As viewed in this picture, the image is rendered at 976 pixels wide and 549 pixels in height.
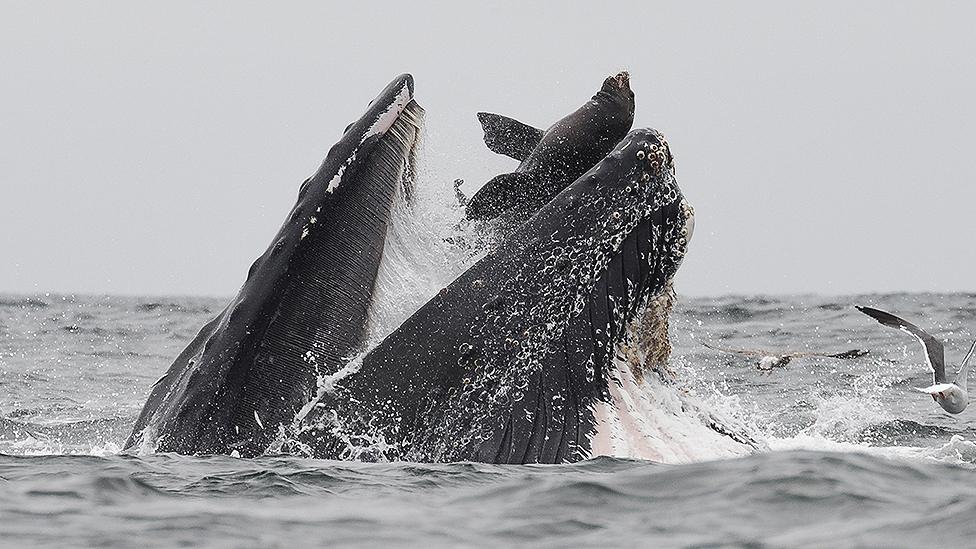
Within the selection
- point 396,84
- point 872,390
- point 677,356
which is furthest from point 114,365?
point 396,84

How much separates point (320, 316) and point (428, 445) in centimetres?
70

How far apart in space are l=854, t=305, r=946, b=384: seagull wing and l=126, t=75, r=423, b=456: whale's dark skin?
14.7ft

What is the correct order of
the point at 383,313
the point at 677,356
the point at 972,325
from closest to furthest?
1. the point at 383,313
2. the point at 677,356
3. the point at 972,325

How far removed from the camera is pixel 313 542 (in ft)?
16.3

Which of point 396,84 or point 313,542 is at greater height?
point 396,84

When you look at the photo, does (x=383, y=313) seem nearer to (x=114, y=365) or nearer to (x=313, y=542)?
(x=313, y=542)

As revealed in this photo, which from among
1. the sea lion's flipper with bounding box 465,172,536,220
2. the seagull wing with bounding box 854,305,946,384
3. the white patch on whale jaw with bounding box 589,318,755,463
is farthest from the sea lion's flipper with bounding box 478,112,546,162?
the seagull wing with bounding box 854,305,946,384

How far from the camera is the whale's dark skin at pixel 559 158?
641 centimetres

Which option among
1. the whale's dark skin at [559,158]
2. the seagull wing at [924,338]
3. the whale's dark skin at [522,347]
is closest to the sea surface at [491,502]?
the whale's dark skin at [522,347]

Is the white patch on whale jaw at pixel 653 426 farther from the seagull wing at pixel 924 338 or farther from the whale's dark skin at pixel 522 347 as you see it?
the seagull wing at pixel 924 338

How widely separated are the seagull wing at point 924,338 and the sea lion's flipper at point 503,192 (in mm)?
3876

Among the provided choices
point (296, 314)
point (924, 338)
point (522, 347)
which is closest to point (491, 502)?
point (522, 347)

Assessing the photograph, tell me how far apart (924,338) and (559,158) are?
4.56m

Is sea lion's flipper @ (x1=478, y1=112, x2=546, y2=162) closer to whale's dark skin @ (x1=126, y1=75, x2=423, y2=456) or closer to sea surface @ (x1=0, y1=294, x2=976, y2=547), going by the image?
whale's dark skin @ (x1=126, y1=75, x2=423, y2=456)
